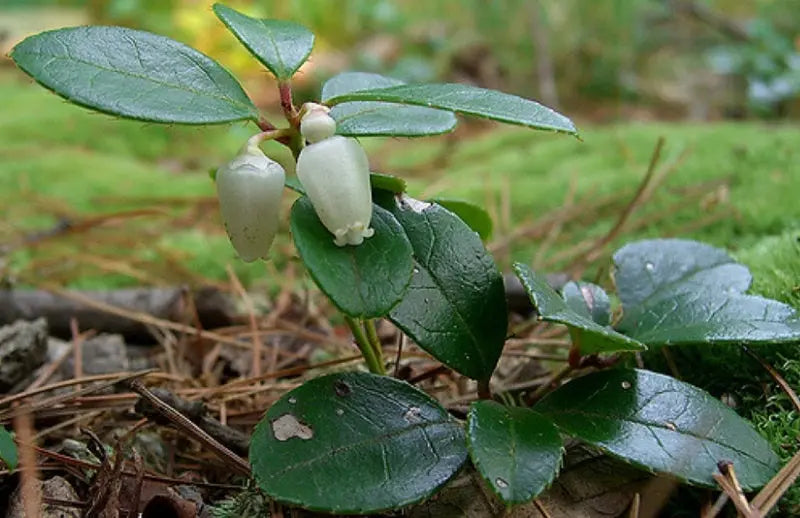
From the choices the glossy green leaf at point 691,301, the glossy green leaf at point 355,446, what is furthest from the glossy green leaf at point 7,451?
the glossy green leaf at point 691,301

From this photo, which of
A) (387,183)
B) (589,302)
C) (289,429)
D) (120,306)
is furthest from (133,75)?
(120,306)

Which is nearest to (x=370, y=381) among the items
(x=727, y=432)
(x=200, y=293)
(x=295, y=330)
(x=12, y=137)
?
(x=727, y=432)

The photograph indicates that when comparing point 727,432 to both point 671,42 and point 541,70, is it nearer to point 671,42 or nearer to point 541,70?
point 541,70

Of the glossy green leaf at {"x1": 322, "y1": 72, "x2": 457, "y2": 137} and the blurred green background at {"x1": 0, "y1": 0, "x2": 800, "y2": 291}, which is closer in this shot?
the glossy green leaf at {"x1": 322, "y1": 72, "x2": 457, "y2": 137}

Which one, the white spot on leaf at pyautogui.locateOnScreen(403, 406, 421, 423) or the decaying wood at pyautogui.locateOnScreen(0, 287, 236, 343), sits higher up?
the white spot on leaf at pyautogui.locateOnScreen(403, 406, 421, 423)

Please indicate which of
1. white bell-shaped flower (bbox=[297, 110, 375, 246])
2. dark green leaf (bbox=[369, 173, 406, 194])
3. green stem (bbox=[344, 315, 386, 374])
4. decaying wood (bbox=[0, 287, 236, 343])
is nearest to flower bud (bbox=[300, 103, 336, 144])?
white bell-shaped flower (bbox=[297, 110, 375, 246])

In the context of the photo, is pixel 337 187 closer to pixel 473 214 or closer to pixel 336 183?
pixel 336 183

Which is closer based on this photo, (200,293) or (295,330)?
(295,330)

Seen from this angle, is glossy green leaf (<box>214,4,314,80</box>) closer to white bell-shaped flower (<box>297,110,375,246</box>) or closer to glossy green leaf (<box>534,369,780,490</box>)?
white bell-shaped flower (<box>297,110,375,246</box>)

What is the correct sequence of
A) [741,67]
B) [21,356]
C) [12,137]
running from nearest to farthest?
[21,356] → [12,137] → [741,67]
